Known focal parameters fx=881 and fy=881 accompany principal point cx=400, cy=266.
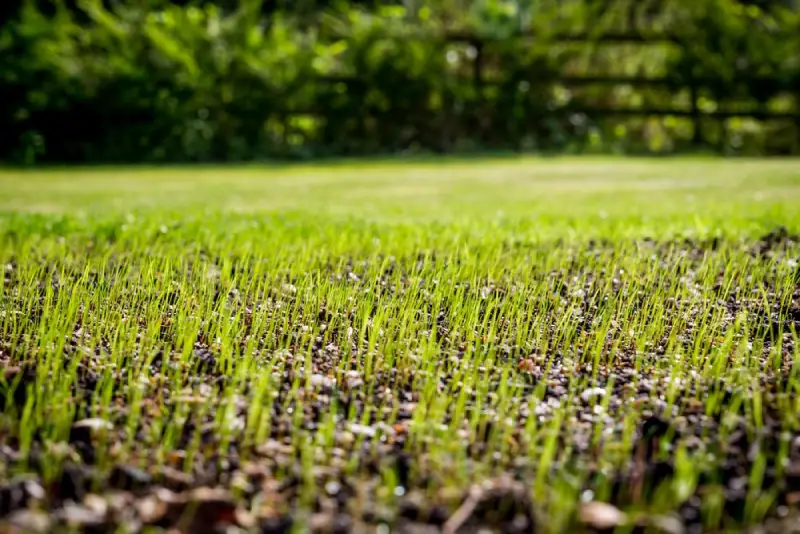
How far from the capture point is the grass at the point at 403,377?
1.93 metres

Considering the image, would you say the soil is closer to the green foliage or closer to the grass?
the grass

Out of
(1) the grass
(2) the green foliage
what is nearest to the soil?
(1) the grass

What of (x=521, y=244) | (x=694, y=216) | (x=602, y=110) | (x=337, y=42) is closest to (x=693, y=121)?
(x=602, y=110)

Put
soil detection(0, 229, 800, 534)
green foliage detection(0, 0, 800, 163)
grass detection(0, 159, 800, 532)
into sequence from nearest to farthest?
soil detection(0, 229, 800, 534), grass detection(0, 159, 800, 532), green foliage detection(0, 0, 800, 163)

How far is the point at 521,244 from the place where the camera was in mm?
5090

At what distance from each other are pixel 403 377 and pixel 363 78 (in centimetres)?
1196

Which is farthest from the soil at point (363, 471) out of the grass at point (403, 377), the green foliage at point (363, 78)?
the green foliage at point (363, 78)

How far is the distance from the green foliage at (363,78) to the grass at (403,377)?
7.97 metres

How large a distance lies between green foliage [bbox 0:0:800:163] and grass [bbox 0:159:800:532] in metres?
7.97

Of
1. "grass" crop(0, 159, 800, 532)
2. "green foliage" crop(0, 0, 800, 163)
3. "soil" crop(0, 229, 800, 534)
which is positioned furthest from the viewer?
"green foliage" crop(0, 0, 800, 163)

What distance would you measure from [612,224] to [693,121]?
1068 centimetres

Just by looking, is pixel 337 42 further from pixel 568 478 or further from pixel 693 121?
pixel 568 478

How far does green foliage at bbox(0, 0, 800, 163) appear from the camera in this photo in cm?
1312

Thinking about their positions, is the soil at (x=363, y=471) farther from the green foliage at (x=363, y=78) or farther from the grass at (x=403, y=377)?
the green foliage at (x=363, y=78)
